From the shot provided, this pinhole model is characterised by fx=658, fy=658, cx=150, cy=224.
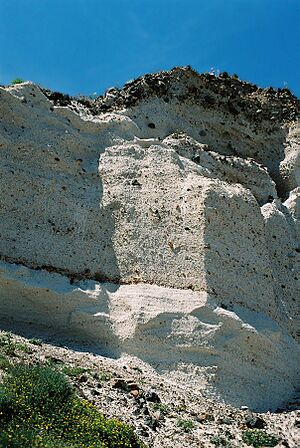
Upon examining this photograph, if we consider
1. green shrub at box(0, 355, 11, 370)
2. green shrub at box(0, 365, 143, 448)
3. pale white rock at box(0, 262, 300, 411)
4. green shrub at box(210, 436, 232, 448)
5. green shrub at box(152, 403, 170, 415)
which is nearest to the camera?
green shrub at box(0, 365, 143, 448)

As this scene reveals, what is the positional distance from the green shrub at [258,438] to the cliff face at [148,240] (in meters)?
2.09

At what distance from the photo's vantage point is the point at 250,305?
14.5 m

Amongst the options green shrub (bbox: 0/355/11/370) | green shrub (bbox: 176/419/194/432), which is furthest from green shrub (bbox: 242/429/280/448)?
green shrub (bbox: 0/355/11/370)

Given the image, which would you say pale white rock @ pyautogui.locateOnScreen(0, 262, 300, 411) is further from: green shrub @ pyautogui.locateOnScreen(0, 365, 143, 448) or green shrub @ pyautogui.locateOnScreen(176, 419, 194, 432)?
green shrub @ pyautogui.locateOnScreen(0, 365, 143, 448)

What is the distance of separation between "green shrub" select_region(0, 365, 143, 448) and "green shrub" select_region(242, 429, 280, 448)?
2.01m

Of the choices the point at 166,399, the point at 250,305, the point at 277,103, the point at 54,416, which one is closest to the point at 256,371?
the point at 250,305

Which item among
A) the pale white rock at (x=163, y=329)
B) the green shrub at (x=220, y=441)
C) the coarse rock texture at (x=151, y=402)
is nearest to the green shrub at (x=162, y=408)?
the coarse rock texture at (x=151, y=402)

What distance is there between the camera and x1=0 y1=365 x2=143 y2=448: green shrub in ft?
27.0

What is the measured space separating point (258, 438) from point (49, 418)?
3.46 m

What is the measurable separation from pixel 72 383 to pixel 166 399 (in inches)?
70.4

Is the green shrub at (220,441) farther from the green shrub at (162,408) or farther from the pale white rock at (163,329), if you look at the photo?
the pale white rock at (163,329)

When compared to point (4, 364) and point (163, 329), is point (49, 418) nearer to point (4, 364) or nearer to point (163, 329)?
point (4, 364)

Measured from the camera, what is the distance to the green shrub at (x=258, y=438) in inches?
402

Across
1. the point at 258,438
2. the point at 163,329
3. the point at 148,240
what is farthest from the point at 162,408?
the point at 148,240
